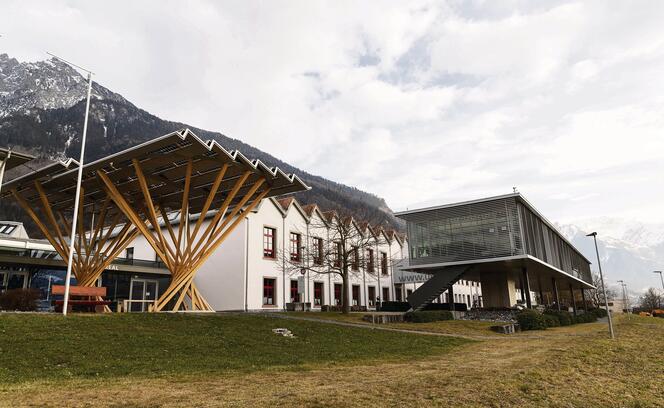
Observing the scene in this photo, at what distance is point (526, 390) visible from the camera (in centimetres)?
905

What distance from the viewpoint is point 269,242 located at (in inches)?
1535

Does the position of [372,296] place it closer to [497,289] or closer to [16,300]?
[497,289]

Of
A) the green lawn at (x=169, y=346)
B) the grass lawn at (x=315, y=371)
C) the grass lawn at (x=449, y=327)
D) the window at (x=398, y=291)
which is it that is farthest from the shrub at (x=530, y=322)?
the window at (x=398, y=291)

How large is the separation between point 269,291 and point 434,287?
13.5m

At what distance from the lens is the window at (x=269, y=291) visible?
37.3m

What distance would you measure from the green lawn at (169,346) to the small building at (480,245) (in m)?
17.7

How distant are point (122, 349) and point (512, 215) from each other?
104ft

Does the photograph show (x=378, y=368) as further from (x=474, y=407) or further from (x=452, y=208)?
(x=452, y=208)

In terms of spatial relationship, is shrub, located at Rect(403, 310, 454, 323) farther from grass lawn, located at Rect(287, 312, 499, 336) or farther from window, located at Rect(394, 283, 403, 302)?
window, located at Rect(394, 283, 403, 302)

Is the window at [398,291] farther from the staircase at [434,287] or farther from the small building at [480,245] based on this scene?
the staircase at [434,287]

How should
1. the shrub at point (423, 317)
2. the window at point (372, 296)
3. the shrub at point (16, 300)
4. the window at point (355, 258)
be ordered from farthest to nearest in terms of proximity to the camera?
the window at point (372, 296), the window at point (355, 258), the shrub at point (423, 317), the shrub at point (16, 300)

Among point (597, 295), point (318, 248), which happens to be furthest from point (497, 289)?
point (597, 295)

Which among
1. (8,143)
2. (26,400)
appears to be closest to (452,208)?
(26,400)

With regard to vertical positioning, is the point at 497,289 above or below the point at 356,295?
above
